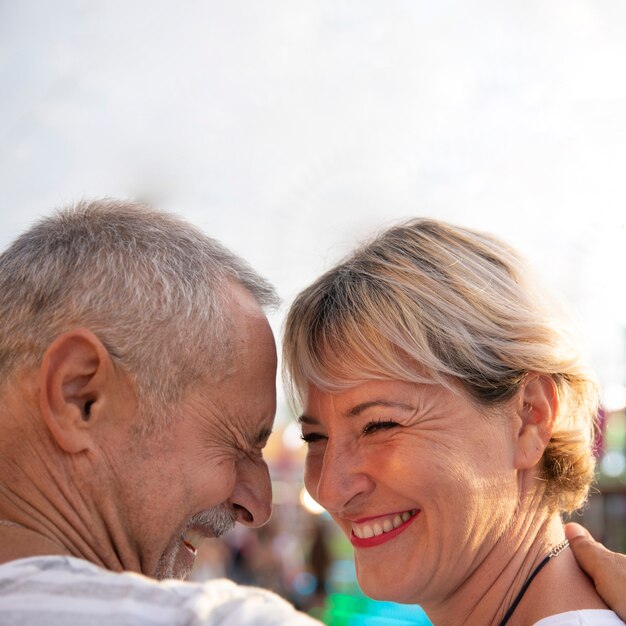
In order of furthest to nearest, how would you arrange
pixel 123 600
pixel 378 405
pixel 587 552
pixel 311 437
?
pixel 311 437, pixel 378 405, pixel 587 552, pixel 123 600

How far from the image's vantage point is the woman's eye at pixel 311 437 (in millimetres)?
2590

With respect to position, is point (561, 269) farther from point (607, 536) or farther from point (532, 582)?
point (607, 536)

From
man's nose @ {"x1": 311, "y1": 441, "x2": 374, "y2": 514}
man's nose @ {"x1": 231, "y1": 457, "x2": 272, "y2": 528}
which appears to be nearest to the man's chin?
man's nose @ {"x1": 231, "y1": 457, "x2": 272, "y2": 528}

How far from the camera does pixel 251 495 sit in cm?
219

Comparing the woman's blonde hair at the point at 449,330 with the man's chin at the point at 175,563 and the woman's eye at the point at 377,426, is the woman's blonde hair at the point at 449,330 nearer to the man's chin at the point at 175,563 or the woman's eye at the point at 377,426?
the woman's eye at the point at 377,426

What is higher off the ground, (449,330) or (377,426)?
(449,330)

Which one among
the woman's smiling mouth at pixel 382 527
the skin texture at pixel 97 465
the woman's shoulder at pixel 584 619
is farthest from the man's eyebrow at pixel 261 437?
the woman's shoulder at pixel 584 619

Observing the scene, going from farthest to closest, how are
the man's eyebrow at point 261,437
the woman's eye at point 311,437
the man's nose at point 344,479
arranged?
1. the woman's eye at point 311,437
2. the man's nose at point 344,479
3. the man's eyebrow at point 261,437

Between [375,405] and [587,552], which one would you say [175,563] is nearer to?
[375,405]

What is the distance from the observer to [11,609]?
1331 millimetres

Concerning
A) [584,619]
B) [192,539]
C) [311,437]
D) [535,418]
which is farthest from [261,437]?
[584,619]

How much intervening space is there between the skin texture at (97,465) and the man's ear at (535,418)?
907mm

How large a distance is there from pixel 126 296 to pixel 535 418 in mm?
1241

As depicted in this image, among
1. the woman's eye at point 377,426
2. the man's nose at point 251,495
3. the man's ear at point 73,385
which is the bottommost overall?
the man's nose at point 251,495
